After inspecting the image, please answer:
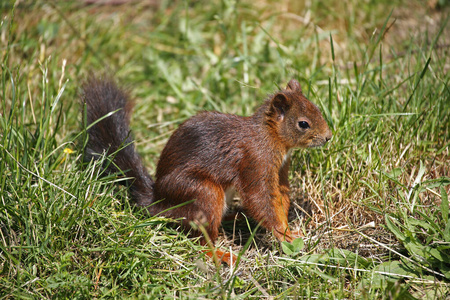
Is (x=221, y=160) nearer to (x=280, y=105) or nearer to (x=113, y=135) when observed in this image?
(x=280, y=105)

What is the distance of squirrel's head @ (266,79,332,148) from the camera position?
2.97 metres

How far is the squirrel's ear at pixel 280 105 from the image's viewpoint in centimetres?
296

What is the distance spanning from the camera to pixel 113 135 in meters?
3.12

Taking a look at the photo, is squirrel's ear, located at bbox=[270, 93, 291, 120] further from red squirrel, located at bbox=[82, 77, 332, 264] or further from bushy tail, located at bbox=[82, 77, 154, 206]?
bushy tail, located at bbox=[82, 77, 154, 206]

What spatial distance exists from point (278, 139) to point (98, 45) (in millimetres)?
2857

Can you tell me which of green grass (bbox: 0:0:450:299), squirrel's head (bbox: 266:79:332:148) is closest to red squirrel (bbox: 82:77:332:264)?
squirrel's head (bbox: 266:79:332:148)

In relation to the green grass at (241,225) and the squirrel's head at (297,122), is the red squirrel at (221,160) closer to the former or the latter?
the squirrel's head at (297,122)

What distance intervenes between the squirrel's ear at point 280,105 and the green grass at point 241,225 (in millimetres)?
185

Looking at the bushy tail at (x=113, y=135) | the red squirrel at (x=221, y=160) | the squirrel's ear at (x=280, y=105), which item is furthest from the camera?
the bushy tail at (x=113, y=135)

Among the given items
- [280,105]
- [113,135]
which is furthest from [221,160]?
[113,135]

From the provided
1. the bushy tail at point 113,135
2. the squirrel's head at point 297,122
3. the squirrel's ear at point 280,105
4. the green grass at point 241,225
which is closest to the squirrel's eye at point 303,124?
the squirrel's head at point 297,122

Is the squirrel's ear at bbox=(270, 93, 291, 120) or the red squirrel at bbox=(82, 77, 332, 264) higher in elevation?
the squirrel's ear at bbox=(270, 93, 291, 120)

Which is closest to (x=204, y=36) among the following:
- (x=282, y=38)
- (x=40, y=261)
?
(x=282, y=38)

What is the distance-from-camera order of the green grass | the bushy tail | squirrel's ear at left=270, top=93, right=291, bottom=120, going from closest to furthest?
the green grass → squirrel's ear at left=270, top=93, right=291, bottom=120 → the bushy tail
